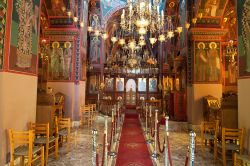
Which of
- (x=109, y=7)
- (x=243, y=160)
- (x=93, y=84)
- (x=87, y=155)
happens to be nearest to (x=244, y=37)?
(x=243, y=160)

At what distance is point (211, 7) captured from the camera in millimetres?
10844

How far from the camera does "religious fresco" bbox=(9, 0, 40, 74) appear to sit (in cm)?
552

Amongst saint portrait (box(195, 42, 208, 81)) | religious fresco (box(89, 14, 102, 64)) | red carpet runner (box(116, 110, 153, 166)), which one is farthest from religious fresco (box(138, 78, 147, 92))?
red carpet runner (box(116, 110, 153, 166))

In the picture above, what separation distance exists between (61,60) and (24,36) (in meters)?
6.24

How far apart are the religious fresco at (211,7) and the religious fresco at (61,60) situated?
684 cm

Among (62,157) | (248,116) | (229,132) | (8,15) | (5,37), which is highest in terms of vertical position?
(8,15)

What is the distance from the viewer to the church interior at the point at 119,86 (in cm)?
550

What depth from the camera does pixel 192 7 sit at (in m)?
11.7

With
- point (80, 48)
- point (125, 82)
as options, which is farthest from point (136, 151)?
point (125, 82)

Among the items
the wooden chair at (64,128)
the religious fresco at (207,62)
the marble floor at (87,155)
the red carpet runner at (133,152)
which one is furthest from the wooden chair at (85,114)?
the religious fresco at (207,62)

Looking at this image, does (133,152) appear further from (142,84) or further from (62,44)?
(142,84)

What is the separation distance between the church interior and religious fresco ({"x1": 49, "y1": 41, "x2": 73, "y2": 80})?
2.1 inches

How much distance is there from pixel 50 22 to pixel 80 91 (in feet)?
13.2

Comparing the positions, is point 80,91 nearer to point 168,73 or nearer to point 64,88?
point 64,88
